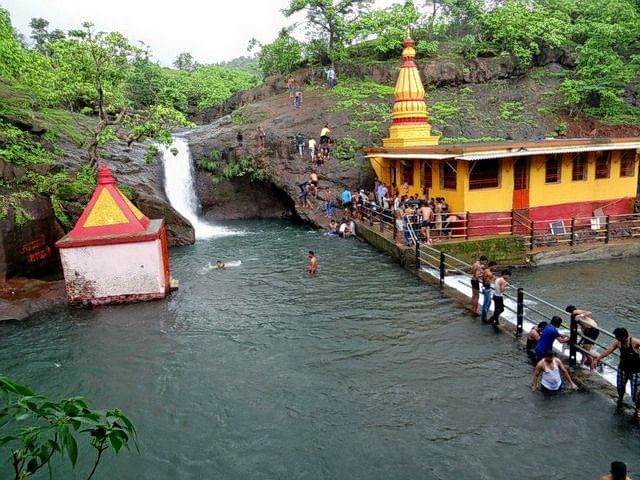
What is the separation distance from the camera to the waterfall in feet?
93.3

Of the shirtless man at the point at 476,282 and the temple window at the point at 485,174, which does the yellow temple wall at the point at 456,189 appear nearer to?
the temple window at the point at 485,174

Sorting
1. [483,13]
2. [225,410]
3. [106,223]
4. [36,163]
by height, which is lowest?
[225,410]

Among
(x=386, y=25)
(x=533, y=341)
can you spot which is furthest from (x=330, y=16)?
(x=533, y=341)

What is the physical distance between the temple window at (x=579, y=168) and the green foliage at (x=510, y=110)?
1330 cm

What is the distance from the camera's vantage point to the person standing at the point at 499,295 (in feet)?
39.0

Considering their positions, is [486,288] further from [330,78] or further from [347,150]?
[330,78]

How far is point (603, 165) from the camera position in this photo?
68.9ft

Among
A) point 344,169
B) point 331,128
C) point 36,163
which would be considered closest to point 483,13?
point 331,128

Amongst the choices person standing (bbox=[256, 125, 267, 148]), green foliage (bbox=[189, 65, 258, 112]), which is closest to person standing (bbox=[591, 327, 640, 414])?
person standing (bbox=[256, 125, 267, 148])

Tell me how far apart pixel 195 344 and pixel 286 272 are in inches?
249

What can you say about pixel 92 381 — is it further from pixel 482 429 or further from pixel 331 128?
pixel 331 128

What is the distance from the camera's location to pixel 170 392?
10.2 meters

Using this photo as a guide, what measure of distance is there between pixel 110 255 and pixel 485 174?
13279mm

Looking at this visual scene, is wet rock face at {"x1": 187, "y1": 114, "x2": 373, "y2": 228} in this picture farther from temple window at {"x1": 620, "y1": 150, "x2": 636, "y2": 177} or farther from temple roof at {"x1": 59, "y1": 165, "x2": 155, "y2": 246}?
temple roof at {"x1": 59, "y1": 165, "x2": 155, "y2": 246}
